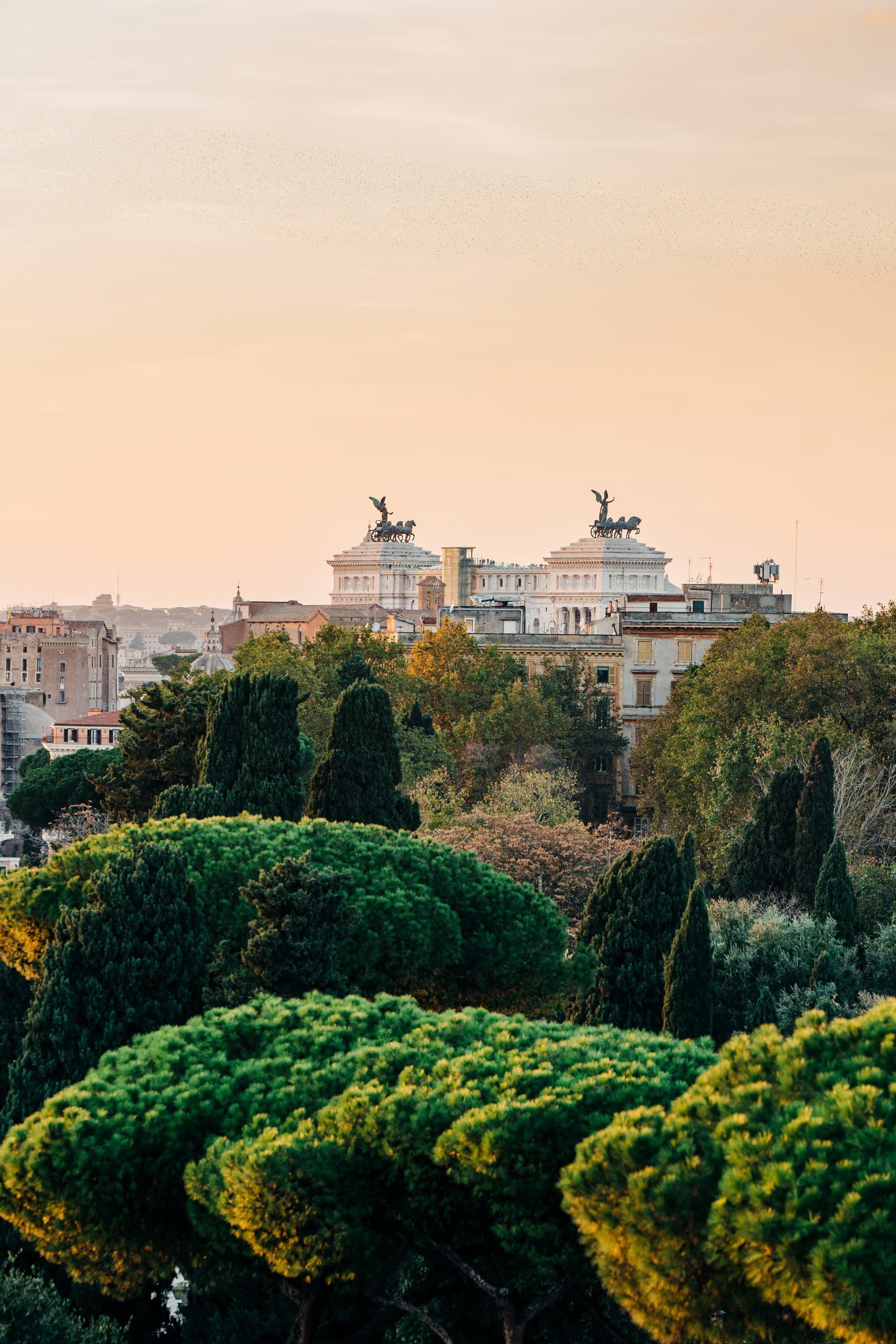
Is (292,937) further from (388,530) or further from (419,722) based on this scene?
(388,530)

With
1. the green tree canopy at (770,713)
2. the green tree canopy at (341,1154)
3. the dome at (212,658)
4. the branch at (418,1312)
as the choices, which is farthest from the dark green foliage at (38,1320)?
the dome at (212,658)

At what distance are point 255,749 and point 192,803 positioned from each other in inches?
55.4

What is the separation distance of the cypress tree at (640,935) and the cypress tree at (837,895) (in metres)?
4.19

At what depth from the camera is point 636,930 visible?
21156 mm

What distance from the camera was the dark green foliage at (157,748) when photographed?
2988 cm

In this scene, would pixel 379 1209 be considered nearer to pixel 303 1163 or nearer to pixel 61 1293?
pixel 303 1163

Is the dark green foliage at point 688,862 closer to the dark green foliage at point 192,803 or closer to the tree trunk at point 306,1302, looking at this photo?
the dark green foliage at point 192,803

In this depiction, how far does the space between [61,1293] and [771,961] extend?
38.7ft

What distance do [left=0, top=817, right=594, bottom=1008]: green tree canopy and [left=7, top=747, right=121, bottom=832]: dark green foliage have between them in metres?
26.9

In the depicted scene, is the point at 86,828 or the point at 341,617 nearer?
the point at 86,828

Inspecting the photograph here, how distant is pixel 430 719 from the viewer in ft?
149

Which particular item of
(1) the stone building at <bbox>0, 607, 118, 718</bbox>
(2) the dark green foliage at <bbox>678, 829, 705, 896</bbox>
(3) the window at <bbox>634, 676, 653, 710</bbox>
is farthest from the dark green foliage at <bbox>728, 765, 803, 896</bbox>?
(1) the stone building at <bbox>0, 607, 118, 718</bbox>

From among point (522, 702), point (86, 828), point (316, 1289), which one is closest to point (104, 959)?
point (316, 1289)

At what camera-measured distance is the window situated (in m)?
53.5
